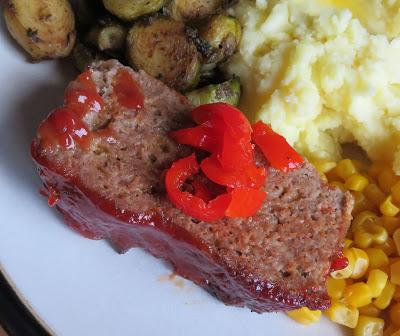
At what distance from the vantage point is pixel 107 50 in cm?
472

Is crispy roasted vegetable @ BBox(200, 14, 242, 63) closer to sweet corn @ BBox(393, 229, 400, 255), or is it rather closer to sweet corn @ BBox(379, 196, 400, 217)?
sweet corn @ BBox(379, 196, 400, 217)

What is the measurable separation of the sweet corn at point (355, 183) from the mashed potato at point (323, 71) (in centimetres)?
27

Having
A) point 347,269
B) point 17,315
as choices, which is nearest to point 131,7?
point 17,315

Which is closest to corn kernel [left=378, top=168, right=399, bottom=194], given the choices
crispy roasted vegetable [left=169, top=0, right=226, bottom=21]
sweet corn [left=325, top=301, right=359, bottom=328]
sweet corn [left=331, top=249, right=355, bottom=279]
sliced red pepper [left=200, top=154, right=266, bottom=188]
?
sweet corn [left=331, top=249, right=355, bottom=279]

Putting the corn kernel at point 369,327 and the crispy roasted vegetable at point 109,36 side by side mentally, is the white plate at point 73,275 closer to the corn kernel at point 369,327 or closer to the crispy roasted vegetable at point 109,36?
the corn kernel at point 369,327

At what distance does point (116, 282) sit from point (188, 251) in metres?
0.62

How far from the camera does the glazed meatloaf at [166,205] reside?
4059 mm

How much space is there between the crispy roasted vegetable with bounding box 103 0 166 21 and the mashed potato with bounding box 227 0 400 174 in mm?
832

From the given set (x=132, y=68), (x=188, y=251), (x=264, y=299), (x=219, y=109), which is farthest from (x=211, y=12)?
(x=264, y=299)

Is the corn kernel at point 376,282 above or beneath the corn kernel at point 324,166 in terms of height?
beneath

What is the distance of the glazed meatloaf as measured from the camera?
4059 millimetres

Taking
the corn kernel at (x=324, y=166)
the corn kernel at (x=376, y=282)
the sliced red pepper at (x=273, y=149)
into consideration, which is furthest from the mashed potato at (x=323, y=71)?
the corn kernel at (x=376, y=282)

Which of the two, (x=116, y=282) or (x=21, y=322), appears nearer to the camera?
(x=21, y=322)

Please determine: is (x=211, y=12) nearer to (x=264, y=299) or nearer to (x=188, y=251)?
(x=188, y=251)
